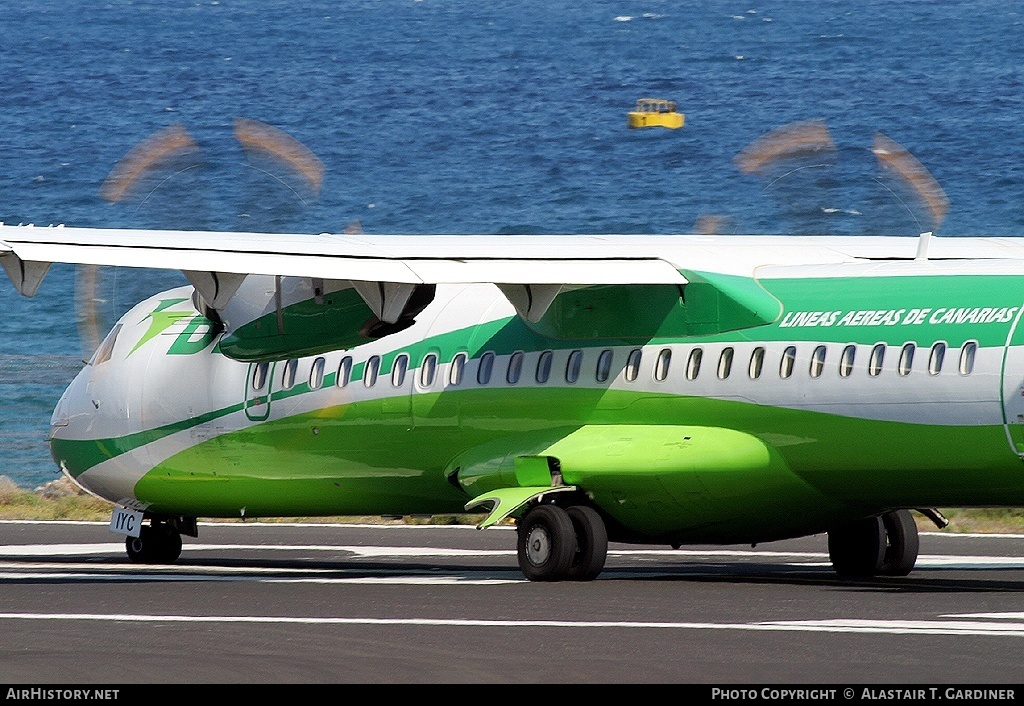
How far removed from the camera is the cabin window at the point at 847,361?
53.6ft

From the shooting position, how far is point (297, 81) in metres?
121

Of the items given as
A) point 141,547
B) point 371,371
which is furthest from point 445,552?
point 371,371

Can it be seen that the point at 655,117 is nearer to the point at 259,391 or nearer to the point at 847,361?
the point at 259,391

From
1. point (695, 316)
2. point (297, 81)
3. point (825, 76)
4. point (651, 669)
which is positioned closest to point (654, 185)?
point (825, 76)

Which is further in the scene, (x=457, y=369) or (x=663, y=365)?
(x=457, y=369)

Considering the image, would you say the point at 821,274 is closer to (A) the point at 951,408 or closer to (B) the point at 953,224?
(A) the point at 951,408

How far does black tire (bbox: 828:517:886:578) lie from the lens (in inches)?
755

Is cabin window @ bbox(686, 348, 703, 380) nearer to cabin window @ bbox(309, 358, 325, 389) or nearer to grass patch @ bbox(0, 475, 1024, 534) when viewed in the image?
cabin window @ bbox(309, 358, 325, 389)

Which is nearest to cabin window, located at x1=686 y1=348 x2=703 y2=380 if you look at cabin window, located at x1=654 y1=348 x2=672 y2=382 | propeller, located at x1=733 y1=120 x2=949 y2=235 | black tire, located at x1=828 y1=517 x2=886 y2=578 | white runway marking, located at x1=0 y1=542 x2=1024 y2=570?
cabin window, located at x1=654 y1=348 x2=672 y2=382

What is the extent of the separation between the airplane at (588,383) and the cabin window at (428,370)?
0.02 m

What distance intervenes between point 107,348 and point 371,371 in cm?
421

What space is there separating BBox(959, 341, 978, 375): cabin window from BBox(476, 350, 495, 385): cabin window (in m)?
5.08

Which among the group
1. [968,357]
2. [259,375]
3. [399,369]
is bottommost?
[259,375]

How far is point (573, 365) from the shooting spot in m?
18.2
